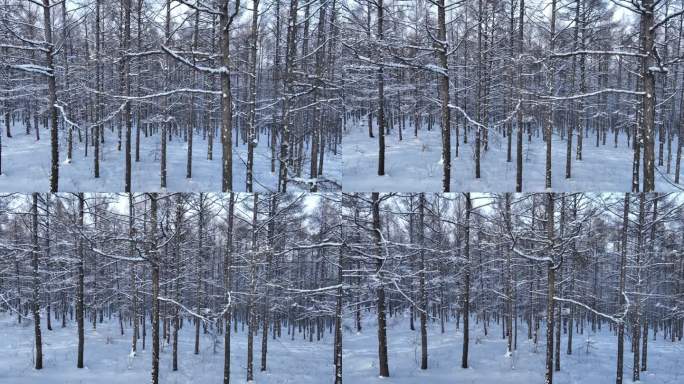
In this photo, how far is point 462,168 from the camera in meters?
13.8

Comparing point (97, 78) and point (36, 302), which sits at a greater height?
point (97, 78)

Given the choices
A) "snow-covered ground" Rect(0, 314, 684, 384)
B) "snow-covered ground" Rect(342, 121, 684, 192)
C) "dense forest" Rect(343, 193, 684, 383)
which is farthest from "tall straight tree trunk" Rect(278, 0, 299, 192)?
"snow-covered ground" Rect(0, 314, 684, 384)

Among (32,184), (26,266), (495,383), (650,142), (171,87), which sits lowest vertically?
(495,383)

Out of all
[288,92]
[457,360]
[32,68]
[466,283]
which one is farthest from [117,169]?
[457,360]

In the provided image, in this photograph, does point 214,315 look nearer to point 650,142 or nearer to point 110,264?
point 110,264

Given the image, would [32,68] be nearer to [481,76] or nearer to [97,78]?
[97,78]

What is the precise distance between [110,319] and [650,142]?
44.8 feet

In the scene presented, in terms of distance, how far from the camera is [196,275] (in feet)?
Result: 31.5

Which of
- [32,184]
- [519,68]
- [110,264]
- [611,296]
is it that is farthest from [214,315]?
[519,68]

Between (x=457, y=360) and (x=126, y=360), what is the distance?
7540 millimetres

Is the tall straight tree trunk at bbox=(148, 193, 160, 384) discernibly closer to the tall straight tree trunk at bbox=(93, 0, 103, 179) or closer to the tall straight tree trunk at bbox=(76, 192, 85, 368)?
the tall straight tree trunk at bbox=(76, 192, 85, 368)

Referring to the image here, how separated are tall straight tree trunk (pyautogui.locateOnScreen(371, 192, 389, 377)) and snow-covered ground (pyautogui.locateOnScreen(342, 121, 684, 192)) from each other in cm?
69

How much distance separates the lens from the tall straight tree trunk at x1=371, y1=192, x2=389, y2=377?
8.70 metres

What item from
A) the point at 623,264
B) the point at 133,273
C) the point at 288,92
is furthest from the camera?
the point at 623,264
